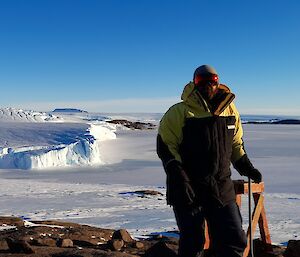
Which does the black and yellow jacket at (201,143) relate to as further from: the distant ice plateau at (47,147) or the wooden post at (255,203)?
the distant ice plateau at (47,147)

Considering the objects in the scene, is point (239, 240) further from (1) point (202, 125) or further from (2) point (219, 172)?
(1) point (202, 125)

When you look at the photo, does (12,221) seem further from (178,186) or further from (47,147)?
(47,147)

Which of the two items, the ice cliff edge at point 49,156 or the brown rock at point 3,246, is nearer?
the brown rock at point 3,246

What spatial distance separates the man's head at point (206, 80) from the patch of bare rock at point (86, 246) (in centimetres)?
106

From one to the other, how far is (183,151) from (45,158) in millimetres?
15281

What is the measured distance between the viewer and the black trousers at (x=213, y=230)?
8.55ft

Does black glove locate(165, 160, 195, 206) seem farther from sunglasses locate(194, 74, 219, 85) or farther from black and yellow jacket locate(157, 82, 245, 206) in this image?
sunglasses locate(194, 74, 219, 85)

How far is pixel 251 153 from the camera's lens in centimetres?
2200

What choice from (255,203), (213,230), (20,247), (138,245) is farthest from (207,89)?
(138,245)

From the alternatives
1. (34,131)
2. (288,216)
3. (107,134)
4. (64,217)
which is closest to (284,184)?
(288,216)

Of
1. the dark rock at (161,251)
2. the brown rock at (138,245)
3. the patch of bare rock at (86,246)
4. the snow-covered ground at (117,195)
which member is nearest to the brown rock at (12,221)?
the patch of bare rock at (86,246)

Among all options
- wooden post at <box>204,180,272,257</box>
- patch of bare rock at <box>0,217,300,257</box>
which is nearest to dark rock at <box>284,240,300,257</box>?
patch of bare rock at <box>0,217,300,257</box>

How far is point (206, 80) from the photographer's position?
2.67 meters

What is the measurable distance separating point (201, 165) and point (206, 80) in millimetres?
483
